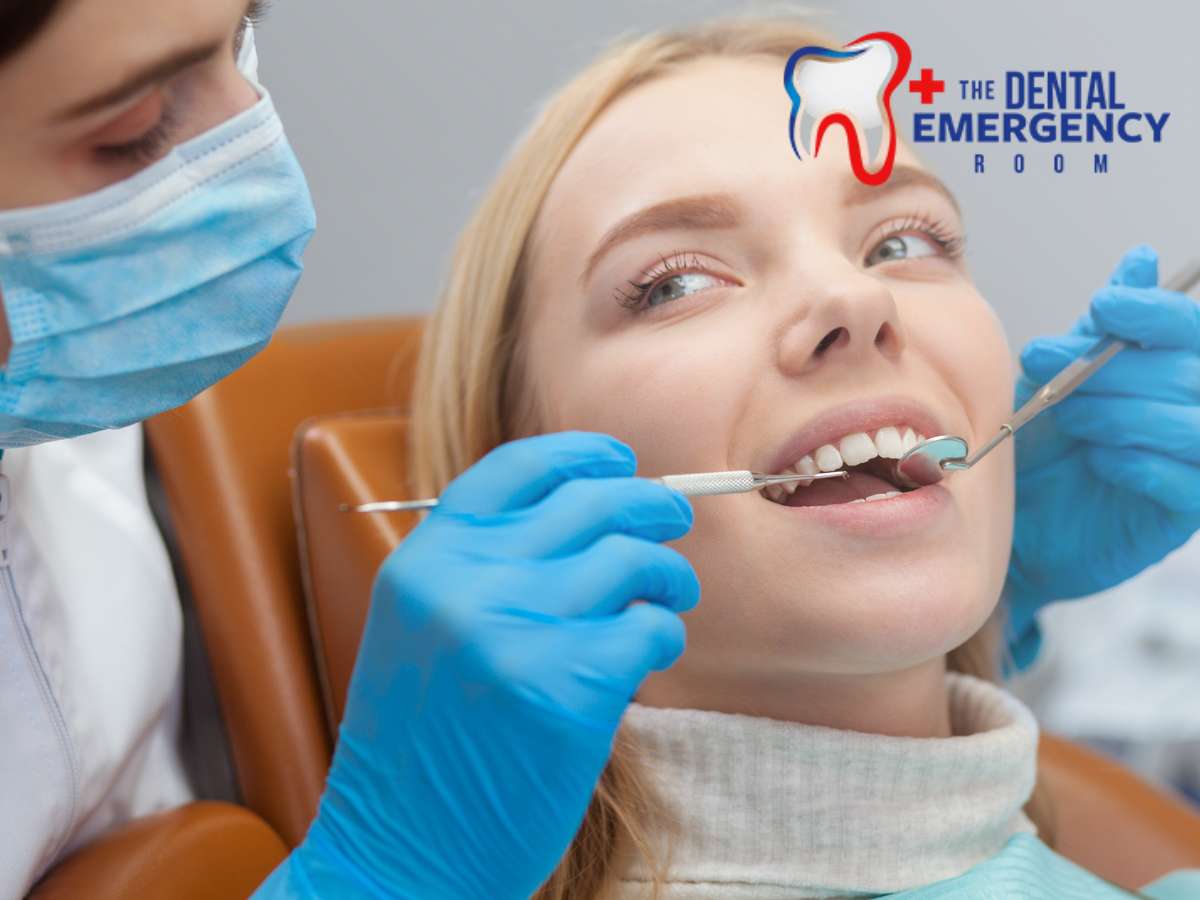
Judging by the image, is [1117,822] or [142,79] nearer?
[142,79]

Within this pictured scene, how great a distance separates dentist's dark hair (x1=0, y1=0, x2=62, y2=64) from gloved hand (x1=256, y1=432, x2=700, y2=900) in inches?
15.6

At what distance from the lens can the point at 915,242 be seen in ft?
3.71

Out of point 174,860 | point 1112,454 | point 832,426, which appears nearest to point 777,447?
point 832,426

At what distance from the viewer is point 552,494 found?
0.89 meters

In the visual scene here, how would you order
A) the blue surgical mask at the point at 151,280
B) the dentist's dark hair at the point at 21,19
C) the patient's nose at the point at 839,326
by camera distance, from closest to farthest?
the dentist's dark hair at the point at 21,19
the blue surgical mask at the point at 151,280
the patient's nose at the point at 839,326

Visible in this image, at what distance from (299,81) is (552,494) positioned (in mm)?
760

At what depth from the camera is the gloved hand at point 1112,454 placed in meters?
1.23

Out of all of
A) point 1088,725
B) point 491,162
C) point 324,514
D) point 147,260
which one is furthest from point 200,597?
point 1088,725

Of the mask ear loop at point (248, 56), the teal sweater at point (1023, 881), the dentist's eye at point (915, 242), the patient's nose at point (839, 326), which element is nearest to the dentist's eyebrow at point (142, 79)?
the mask ear loop at point (248, 56)

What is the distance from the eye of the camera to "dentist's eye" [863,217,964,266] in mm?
1104

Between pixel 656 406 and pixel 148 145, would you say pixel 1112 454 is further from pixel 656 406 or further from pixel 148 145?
pixel 148 145

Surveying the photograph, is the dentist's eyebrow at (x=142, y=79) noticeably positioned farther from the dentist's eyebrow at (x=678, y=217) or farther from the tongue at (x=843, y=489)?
the tongue at (x=843, y=489)

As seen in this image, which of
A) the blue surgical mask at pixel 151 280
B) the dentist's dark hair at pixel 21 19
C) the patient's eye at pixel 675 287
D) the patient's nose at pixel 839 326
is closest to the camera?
the dentist's dark hair at pixel 21 19

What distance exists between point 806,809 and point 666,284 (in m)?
0.46
